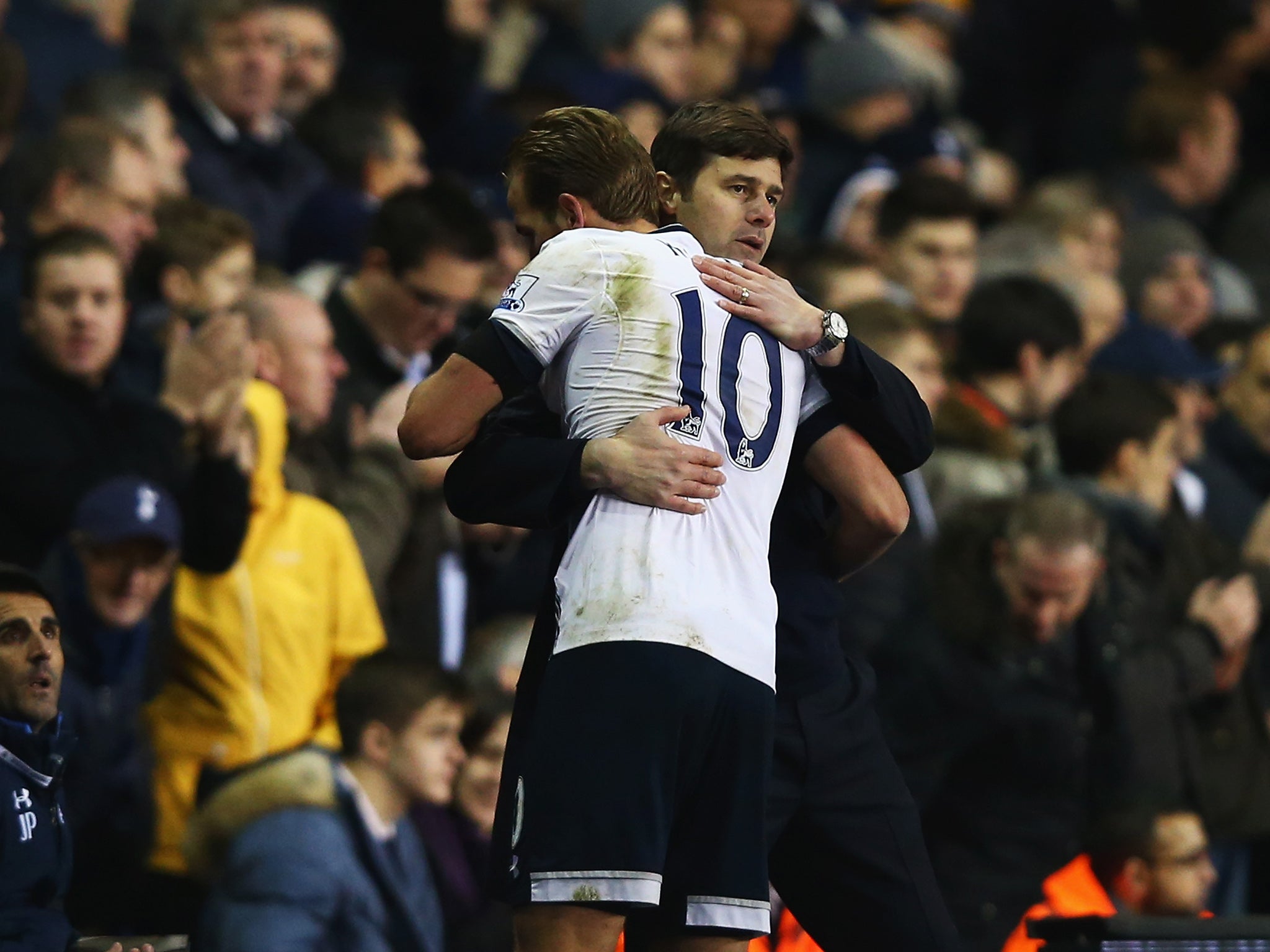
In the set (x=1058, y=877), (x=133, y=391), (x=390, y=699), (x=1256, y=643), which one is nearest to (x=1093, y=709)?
(x=1058, y=877)

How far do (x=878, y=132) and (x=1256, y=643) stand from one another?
3.70 m

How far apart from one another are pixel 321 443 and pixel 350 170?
208 centimetres

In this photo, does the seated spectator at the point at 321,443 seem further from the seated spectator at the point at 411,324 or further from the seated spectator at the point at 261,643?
the seated spectator at the point at 261,643

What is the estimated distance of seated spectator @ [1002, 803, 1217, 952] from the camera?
6.37 m

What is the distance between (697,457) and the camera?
3.70m

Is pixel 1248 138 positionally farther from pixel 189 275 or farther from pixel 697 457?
pixel 697 457

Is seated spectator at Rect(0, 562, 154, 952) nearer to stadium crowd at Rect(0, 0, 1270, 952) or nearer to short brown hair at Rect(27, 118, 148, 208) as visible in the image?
stadium crowd at Rect(0, 0, 1270, 952)

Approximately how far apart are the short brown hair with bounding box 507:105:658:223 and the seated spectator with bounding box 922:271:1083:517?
144 inches

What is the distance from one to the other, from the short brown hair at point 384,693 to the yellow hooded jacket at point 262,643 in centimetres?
20

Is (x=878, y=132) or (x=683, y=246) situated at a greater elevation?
(x=878, y=132)

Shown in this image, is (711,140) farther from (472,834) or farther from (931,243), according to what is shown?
(931,243)

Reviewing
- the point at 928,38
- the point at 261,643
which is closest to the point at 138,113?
the point at 261,643

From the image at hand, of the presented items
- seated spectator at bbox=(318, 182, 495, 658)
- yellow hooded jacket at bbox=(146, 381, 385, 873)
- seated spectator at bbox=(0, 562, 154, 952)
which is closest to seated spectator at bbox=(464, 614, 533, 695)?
seated spectator at bbox=(318, 182, 495, 658)

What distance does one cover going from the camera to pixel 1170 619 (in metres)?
7.33
